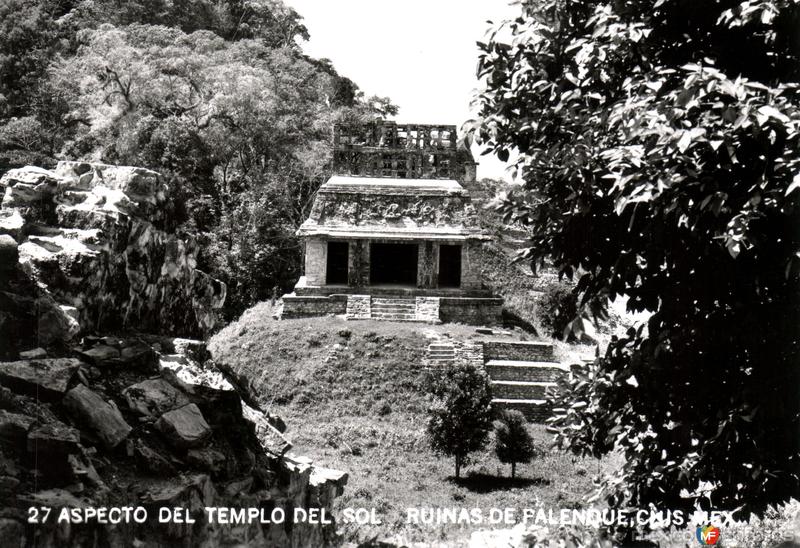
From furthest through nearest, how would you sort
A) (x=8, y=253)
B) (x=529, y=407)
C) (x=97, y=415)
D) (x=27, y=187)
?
(x=529, y=407), (x=27, y=187), (x=8, y=253), (x=97, y=415)

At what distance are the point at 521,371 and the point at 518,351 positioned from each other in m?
0.98

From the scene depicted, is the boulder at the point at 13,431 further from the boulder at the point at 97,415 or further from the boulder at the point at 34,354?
the boulder at the point at 34,354

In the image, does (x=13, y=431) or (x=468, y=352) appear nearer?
(x=13, y=431)

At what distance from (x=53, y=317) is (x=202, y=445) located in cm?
170

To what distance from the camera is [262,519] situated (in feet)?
23.7

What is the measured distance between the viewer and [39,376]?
6.01 m

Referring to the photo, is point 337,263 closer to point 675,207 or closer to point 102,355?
point 102,355

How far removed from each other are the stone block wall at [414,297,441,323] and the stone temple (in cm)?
3

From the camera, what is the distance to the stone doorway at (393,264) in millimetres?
28297

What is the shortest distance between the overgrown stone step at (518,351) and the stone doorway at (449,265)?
183 inches

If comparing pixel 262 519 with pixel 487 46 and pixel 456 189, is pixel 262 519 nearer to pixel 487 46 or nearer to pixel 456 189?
pixel 487 46

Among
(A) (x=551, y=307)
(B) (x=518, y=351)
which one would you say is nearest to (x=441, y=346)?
(B) (x=518, y=351)

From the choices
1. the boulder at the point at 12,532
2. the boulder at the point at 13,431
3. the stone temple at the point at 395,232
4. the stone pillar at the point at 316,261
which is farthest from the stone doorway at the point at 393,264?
the boulder at the point at 12,532

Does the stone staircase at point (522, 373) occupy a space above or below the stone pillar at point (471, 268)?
below
